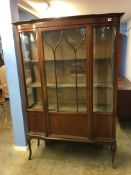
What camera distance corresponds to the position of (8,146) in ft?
9.43

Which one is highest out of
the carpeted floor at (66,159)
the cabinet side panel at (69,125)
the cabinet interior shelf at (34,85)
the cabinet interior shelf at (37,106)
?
the cabinet interior shelf at (34,85)

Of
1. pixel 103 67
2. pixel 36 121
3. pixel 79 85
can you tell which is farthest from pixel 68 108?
pixel 103 67

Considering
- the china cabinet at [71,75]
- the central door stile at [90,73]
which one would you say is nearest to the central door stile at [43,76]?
the china cabinet at [71,75]

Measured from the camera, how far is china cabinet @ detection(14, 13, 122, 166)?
1.99 meters

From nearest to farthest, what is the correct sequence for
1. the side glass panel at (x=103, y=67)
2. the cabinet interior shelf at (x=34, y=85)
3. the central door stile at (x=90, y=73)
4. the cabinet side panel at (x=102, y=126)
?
the central door stile at (x=90, y=73)
the side glass panel at (x=103, y=67)
the cabinet side panel at (x=102, y=126)
the cabinet interior shelf at (x=34, y=85)

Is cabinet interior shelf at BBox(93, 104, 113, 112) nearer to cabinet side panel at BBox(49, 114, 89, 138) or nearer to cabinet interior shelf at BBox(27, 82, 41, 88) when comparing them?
cabinet side panel at BBox(49, 114, 89, 138)

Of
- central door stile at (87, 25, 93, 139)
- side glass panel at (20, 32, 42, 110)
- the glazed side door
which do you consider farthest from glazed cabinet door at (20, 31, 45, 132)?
central door stile at (87, 25, 93, 139)

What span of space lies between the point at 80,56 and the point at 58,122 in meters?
0.91

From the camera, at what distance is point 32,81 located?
96.4 inches

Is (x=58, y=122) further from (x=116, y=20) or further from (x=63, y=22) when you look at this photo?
(x=116, y=20)

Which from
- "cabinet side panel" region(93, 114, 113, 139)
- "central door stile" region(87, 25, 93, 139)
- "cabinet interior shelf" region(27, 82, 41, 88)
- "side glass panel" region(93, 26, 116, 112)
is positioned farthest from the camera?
"cabinet interior shelf" region(27, 82, 41, 88)

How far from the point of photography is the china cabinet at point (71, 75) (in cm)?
199

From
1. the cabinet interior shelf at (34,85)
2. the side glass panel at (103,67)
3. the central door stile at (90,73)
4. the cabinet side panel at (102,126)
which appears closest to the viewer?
the central door stile at (90,73)

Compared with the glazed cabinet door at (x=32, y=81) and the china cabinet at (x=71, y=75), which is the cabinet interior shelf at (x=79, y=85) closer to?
the china cabinet at (x=71, y=75)
